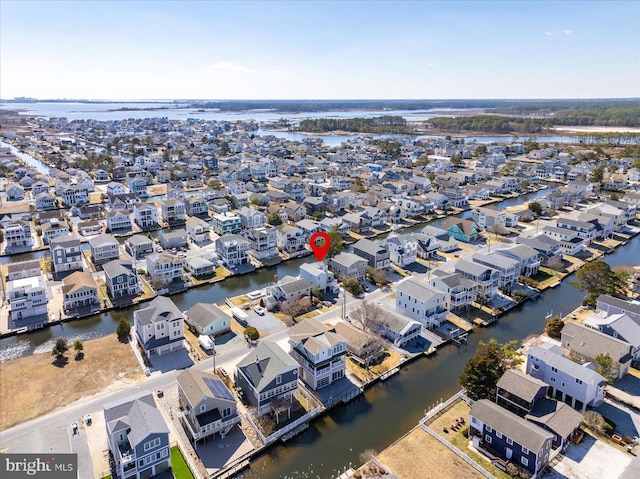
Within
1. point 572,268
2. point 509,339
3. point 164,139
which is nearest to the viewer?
point 509,339

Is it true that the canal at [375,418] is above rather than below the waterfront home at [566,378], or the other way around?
below

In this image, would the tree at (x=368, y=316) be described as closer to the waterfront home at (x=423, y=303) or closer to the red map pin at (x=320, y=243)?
the waterfront home at (x=423, y=303)

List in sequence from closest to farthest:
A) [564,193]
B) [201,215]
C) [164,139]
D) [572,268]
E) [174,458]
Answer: [174,458], [572,268], [201,215], [564,193], [164,139]

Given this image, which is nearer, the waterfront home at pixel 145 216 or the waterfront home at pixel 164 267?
the waterfront home at pixel 164 267

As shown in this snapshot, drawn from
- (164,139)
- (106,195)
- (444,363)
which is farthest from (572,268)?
(164,139)

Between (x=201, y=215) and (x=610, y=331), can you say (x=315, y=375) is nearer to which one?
(x=610, y=331)

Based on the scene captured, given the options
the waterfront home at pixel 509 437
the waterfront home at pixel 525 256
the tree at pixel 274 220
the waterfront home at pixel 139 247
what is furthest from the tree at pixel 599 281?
the waterfront home at pixel 139 247

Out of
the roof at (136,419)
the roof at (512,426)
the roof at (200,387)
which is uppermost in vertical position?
the roof at (136,419)
